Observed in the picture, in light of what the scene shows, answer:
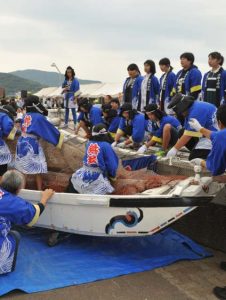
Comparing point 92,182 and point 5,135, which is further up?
point 5,135

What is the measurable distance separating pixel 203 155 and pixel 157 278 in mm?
2057

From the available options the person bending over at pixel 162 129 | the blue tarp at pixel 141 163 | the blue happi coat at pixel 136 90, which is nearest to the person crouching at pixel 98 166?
the blue tarp at pixel 141 163

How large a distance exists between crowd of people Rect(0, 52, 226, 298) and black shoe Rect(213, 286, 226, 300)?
3.78 feet

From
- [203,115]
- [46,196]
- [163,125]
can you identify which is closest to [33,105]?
[46,196]

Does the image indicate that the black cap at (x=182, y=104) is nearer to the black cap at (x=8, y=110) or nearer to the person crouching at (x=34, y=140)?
the person crouching at (x=34, y=140)

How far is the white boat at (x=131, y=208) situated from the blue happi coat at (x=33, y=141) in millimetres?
862

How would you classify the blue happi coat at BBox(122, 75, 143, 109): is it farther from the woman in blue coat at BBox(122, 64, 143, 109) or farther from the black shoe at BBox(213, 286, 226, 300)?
the black shoe at BBox(213, 286, 226, 300)

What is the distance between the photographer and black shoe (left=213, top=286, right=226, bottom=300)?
399 cm

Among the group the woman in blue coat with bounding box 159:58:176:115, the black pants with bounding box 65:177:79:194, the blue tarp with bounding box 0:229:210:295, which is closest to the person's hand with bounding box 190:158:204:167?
the blue tarp with bounding box 0:229:210:295

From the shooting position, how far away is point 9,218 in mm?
4109

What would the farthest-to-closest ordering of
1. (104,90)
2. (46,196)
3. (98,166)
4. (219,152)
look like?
(104,90) < (98,166) < (46,196) < (219,152)

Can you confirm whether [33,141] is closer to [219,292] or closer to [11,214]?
[11,214]

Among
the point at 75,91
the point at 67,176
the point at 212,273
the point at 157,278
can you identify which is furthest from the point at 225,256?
the point at 75,91

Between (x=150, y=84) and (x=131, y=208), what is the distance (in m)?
5.20
